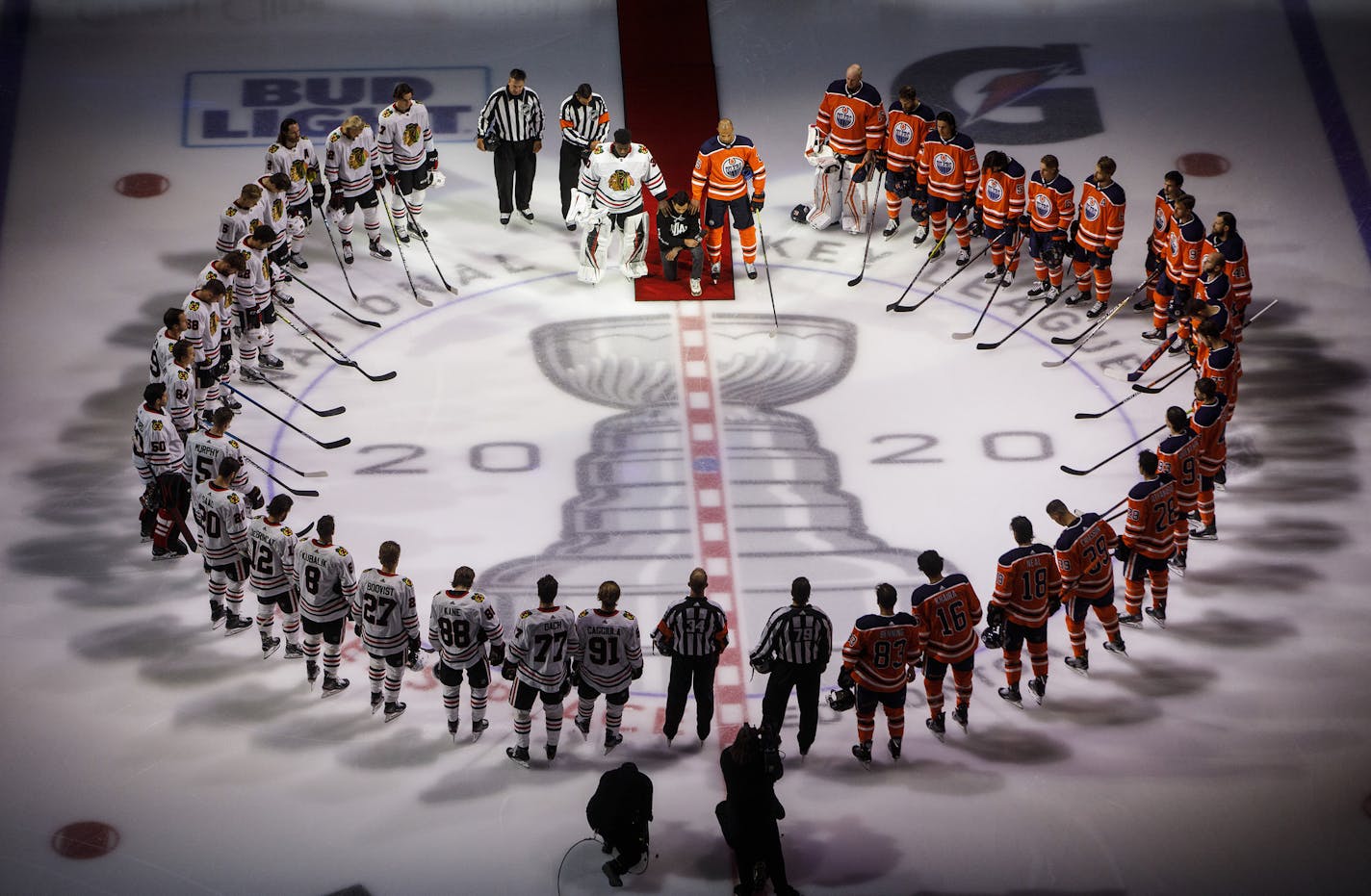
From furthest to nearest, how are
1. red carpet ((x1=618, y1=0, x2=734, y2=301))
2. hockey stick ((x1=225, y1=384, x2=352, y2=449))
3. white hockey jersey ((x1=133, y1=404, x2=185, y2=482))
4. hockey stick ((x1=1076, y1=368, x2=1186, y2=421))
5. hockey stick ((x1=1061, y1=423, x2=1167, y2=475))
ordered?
red carpet ((x1=618, y1=0, x2=734, y2=301)) → hockey stick ((x1=1076, y1=368, x2=1186, y2=421)) → hockey stick ((x1=225, y1=384, x2=352, y2=449)) → hockey stick ((x1=1061, y1=423, x2=1167, y2=475)) → white hockey jersey ((x1=133, y1=404, x2=185, y2=482))

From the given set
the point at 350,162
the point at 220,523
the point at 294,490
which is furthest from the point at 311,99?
the point at 220,523

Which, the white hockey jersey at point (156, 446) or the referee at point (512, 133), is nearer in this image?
the white hockey jersey at point (156, 446)

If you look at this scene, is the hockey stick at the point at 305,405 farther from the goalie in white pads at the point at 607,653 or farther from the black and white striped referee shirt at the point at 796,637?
the black and white striped referee shirt at the point at 796,637

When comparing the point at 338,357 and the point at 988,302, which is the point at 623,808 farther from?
the point at 988,302

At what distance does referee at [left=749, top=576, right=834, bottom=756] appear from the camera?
934cm

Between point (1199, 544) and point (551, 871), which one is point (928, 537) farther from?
point (551, 871)

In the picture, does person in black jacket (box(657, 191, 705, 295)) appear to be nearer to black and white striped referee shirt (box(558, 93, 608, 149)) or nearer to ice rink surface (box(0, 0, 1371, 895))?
ice rink surface (box(0, 0, 1371, 895))

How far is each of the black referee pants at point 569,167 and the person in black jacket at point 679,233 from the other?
85cm

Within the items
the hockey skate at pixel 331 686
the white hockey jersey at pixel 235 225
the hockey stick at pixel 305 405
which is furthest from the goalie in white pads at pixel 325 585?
the white hockey jersey at pixel 235 225

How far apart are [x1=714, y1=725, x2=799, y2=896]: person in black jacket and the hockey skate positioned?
2.44 m

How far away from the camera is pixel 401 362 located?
12555mm

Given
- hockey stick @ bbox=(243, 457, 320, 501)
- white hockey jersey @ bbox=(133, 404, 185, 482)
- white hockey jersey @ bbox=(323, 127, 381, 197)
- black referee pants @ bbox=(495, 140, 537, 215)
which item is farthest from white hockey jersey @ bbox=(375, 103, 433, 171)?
white hockey jersey @ bbox=(133, 404, 185, 482)

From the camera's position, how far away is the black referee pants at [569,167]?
1362 cm

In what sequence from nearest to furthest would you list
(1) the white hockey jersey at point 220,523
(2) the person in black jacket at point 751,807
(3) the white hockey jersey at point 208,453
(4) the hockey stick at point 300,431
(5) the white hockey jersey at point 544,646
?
1. (2) the person in black jacket at point 751,807
2. (5) the white hockey jersey at point 544,646
3. (1) the white hockey jersey at point 220,523
4. (3) the white hockey jersey at point 208,453
5. (4) the hockey stick at point 300,431
